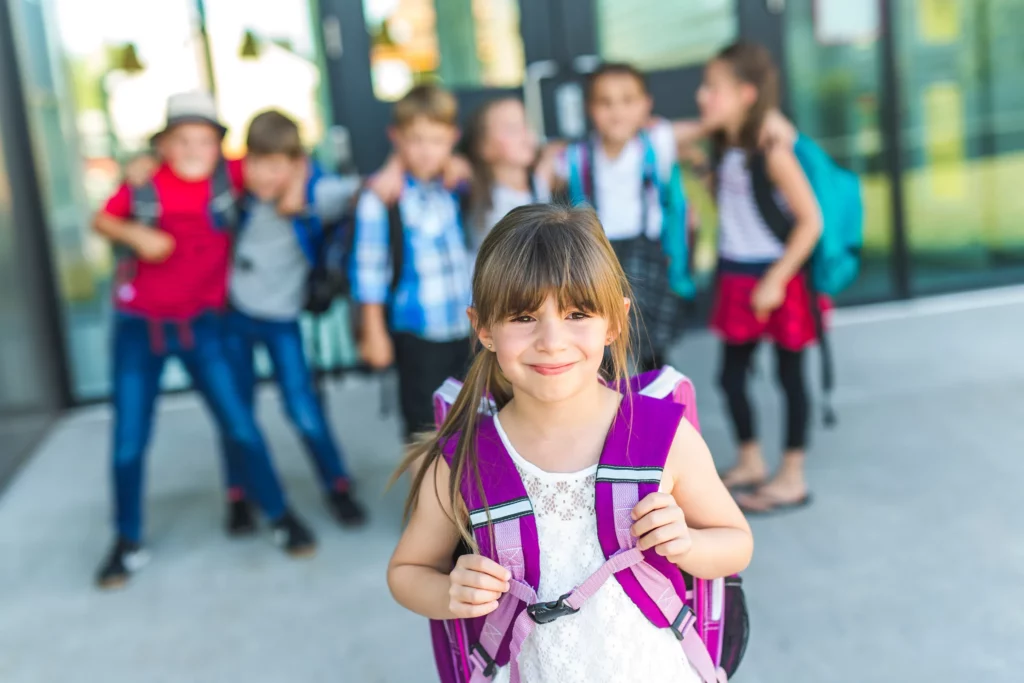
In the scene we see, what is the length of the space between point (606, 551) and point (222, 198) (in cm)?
200

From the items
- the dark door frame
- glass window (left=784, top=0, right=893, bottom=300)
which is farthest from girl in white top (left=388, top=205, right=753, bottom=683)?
glass window (left=784, top=0, right=893, bottom=300)

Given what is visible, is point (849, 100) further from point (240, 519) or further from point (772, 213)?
point (240, 519)

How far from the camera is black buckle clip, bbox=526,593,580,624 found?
1.25 m

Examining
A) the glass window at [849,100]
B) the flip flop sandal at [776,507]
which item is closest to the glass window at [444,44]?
the glass window at [849,100]

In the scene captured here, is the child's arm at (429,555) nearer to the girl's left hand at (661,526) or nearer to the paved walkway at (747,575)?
the girl's left hand at (661,526)

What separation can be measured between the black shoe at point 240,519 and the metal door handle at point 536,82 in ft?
7.82

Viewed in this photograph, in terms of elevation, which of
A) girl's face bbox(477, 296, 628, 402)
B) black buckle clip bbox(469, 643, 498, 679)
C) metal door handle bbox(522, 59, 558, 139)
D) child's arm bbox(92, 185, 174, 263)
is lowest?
black buckle clip bbox(469, 643, 498, 679)

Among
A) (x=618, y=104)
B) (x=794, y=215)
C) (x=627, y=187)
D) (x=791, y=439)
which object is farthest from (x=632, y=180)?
(x=791, y=439)

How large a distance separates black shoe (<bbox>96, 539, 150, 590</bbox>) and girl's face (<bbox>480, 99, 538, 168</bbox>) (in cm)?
161

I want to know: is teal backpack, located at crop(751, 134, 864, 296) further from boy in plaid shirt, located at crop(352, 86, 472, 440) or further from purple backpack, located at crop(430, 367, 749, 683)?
purple backpack, located at crop(430, 367, 749, 683)

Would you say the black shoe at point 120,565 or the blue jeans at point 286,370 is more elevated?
the blue jeans at point 286,370

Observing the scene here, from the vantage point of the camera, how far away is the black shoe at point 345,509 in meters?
3.22

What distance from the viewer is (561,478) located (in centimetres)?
131

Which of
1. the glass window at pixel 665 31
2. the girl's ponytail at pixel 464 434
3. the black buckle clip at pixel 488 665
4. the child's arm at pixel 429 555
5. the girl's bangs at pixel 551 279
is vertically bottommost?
the black buckle clip at pixel 488 665
